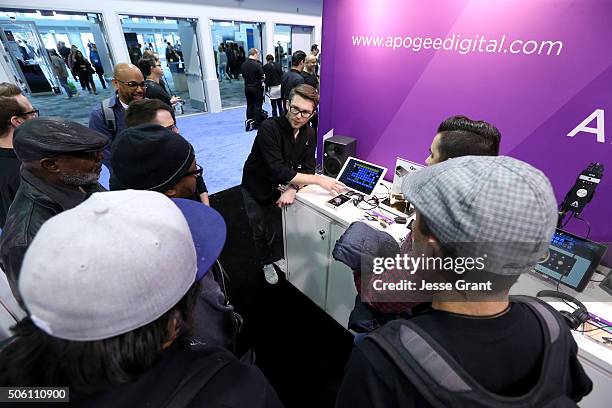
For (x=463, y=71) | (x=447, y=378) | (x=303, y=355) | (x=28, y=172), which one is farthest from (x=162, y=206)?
(x=463, y=71)

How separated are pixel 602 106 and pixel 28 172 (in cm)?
296

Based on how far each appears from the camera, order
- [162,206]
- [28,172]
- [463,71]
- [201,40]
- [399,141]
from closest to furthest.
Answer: [162,206] < [28,172] < [463,71] < [399,141] < [201,40]

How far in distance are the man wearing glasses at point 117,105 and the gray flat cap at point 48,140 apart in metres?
1.33

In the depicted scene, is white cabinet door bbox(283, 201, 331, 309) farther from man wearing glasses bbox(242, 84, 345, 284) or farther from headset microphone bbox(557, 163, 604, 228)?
headset microphone bbox(557, 163, 604, 228)

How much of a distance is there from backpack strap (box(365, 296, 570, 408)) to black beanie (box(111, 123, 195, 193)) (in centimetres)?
103

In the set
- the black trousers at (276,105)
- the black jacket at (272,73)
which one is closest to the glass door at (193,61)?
the black jacket at (272,73)

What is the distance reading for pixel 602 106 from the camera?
5.01ft

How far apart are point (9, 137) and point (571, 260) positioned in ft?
11.5

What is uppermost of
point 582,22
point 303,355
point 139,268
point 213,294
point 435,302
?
point 582,22

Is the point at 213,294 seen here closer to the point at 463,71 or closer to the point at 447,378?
the point at 447,378

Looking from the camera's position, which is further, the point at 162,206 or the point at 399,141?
the point at 399,141

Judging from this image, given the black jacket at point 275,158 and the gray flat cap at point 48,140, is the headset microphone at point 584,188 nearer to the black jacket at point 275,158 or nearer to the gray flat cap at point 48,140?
the black jacket at point 275,158

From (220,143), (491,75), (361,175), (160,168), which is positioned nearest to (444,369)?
(160,168)

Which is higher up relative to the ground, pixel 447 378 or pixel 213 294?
pixel 447 378
